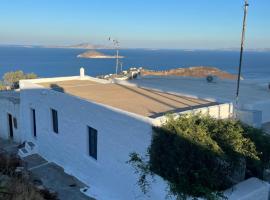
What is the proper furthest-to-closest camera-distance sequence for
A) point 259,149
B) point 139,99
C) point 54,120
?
point 54,120 < point 139,99 < point 259,149

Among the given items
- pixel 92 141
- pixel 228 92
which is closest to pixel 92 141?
pixel 92 141

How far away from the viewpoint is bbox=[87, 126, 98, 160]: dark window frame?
1307 cm

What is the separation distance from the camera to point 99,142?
12.7 metres

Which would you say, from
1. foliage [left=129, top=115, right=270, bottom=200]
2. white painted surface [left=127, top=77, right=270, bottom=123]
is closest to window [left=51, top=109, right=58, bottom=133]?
white painted surface [left=127, top=77, right=270, bottom=123]

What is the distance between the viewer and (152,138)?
33.2 feet

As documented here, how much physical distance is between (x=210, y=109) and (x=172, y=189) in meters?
3.87

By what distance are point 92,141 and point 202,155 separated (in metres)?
5.77

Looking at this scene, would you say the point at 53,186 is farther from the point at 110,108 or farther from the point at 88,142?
the point at 110,108

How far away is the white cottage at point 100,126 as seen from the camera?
36.8ft

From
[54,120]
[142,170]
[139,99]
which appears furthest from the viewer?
[54,120]

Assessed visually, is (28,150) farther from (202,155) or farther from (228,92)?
(202,155)

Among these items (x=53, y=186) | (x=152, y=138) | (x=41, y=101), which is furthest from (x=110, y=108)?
(x=41, y=101)

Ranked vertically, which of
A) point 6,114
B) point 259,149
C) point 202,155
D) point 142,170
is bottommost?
point 6,114

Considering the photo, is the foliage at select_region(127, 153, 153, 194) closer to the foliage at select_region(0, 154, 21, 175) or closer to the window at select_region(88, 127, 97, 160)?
the window at select_region(88, 127, 97, 160)
